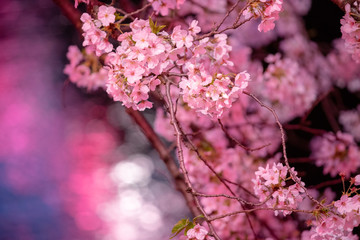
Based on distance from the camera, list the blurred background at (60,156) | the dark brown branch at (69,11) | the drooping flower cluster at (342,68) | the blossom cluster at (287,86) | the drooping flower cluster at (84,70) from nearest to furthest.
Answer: the dark brown branch at (69,11), the drooping flower cluster at (84,70), the blossom cluster at (287,86), the drooping flower cluster at (342,68), the blurred background at (60,156)

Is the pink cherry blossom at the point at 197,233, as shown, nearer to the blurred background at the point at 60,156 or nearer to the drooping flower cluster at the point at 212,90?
the drooping flower cluster at the point at 212,90

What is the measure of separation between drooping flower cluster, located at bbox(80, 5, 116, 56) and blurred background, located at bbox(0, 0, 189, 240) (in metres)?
5.40

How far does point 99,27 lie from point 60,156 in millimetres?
6733

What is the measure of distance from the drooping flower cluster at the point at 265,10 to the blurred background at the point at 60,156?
18.0 ft

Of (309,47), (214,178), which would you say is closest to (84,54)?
(214,178)

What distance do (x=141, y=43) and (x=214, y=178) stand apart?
1159 mm

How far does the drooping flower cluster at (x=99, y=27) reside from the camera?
1.09m

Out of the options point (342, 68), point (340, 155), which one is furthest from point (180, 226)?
point (342, 68)

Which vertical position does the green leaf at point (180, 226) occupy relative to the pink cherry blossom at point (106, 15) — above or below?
below

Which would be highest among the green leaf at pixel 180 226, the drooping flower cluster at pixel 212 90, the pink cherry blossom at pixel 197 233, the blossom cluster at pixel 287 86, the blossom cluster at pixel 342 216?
the blossom cluster at pixel 287 86

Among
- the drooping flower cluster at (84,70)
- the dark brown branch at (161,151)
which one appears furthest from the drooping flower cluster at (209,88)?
the drooping flower cluster at (84,70)

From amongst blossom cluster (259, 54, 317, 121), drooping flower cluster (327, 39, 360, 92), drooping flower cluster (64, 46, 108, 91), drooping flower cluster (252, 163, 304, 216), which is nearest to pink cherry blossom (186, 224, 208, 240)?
drooping flower cluster (252, 163, 304, 216)

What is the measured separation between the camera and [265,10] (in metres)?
1.05

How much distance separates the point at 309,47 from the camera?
308cm
